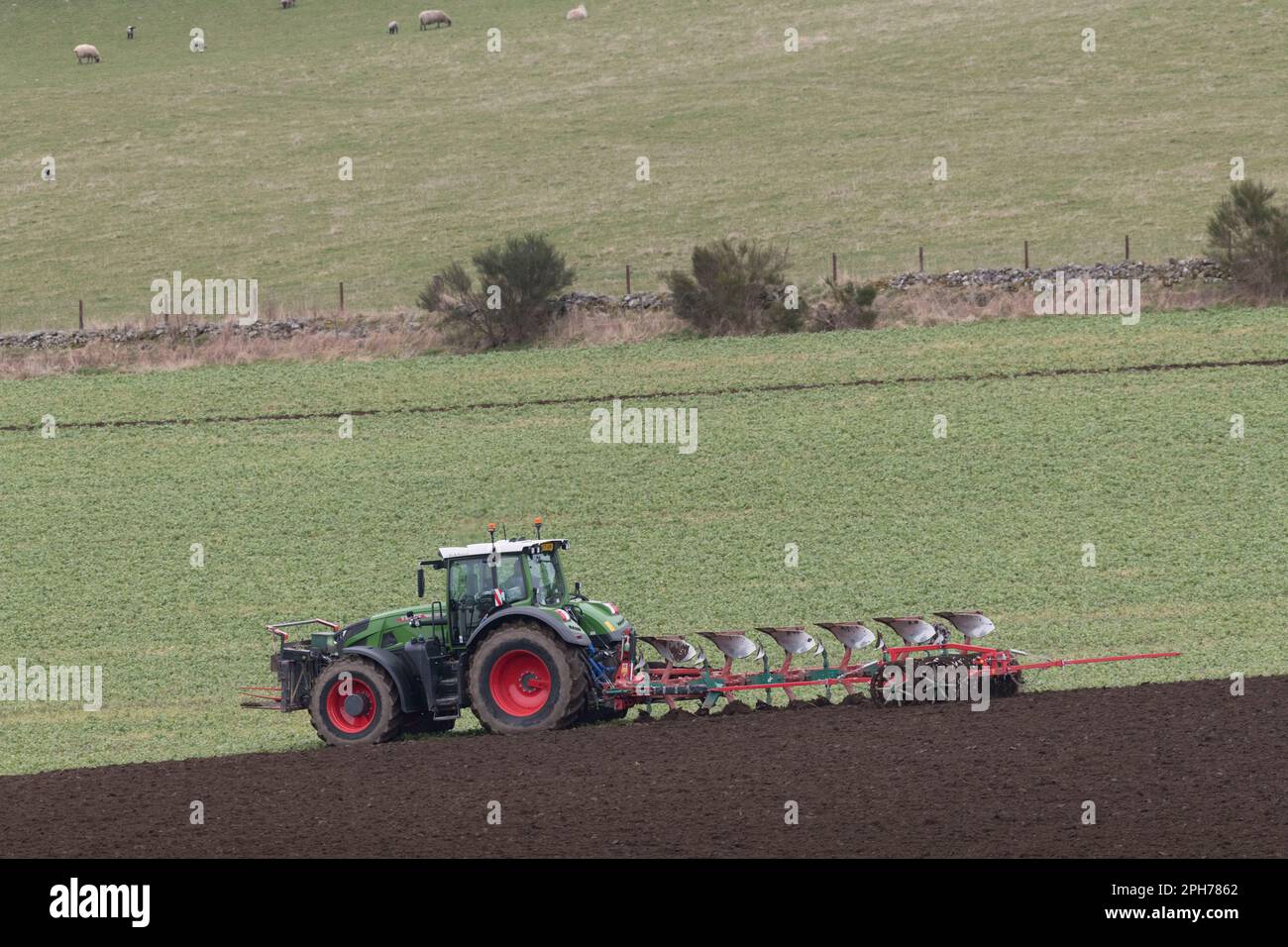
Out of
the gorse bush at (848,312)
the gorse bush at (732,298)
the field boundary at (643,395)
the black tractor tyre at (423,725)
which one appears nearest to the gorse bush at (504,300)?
the gorse bush at (732,298)

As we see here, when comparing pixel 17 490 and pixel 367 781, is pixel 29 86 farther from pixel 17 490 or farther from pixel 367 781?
pixel 367 781

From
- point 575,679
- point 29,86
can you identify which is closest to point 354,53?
point 29,86

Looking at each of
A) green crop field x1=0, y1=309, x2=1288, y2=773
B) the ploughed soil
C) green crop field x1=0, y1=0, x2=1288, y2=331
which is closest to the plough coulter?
the ploughed soil

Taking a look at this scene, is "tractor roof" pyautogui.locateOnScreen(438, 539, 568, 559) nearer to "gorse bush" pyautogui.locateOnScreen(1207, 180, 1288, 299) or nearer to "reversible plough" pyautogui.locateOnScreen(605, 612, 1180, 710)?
"reversible plough" pyautogui.locateOnScreen(605, 612, 1180, 710)

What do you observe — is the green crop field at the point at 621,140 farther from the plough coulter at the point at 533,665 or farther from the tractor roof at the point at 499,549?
the tractor roof at the point at 499,549

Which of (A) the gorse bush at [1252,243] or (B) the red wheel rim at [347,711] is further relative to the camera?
(A) the gorse bush at [1252,243]

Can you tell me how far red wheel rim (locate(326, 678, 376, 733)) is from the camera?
18562mm

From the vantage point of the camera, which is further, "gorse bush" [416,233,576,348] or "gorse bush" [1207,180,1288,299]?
"gorse bush" [416,233,576,348]

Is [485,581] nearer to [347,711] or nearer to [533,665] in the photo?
[533,665]

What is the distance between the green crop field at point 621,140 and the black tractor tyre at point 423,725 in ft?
120

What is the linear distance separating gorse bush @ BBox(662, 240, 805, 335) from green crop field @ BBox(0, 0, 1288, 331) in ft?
29.6

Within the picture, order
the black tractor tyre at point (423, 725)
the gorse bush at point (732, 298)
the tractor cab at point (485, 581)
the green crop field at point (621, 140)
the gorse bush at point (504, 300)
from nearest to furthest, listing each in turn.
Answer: the tractor cab at point (485, 581), the black tractor tyre at point (423, 725), the gorse bush at point (732, 298), the gorse bush at point (504, 300), the green crop field at point (621, 140)

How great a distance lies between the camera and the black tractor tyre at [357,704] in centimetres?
1847

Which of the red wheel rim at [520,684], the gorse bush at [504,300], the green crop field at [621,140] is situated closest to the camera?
the red wheel rim at [520,684]
